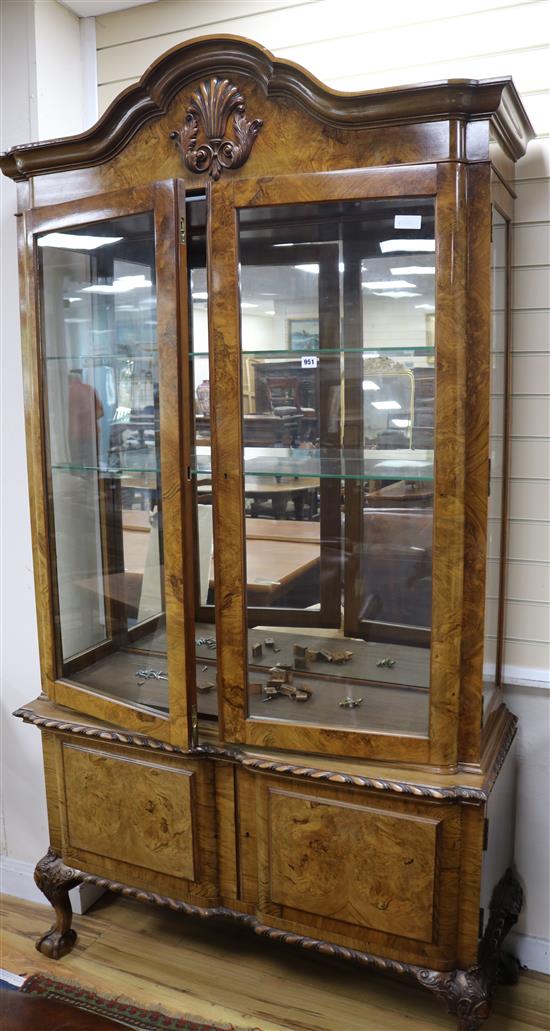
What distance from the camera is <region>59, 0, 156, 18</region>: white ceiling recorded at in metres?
2.33

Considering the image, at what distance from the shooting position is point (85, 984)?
7.30 ft

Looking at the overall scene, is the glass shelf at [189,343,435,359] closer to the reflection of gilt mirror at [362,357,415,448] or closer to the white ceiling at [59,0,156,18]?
the reflection of gilt mirror at [362,357,415,448]

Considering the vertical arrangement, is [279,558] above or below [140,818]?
above

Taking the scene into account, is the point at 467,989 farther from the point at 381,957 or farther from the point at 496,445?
the point at 496,445

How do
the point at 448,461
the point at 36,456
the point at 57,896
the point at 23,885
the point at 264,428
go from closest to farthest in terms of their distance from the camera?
the point at 448,461
the point at 264,428
the point at 36,456
the point at 57,896
the point at 23,885

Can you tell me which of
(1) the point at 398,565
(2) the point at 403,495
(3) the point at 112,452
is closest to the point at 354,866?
(1) the point at 398,565

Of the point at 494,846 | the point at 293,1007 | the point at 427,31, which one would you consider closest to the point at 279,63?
the point at 427,31

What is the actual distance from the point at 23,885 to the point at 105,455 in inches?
55.8

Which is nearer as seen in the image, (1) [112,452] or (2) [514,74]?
(2) [514,74]

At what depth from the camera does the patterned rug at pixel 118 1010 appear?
6.75 ft

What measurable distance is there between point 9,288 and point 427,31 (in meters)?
1.28

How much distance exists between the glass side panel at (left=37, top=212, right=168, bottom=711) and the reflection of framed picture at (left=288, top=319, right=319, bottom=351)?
1.02ft

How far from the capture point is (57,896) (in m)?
2.31

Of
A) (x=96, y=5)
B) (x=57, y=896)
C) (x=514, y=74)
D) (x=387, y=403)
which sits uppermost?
(x=96, y=5)
